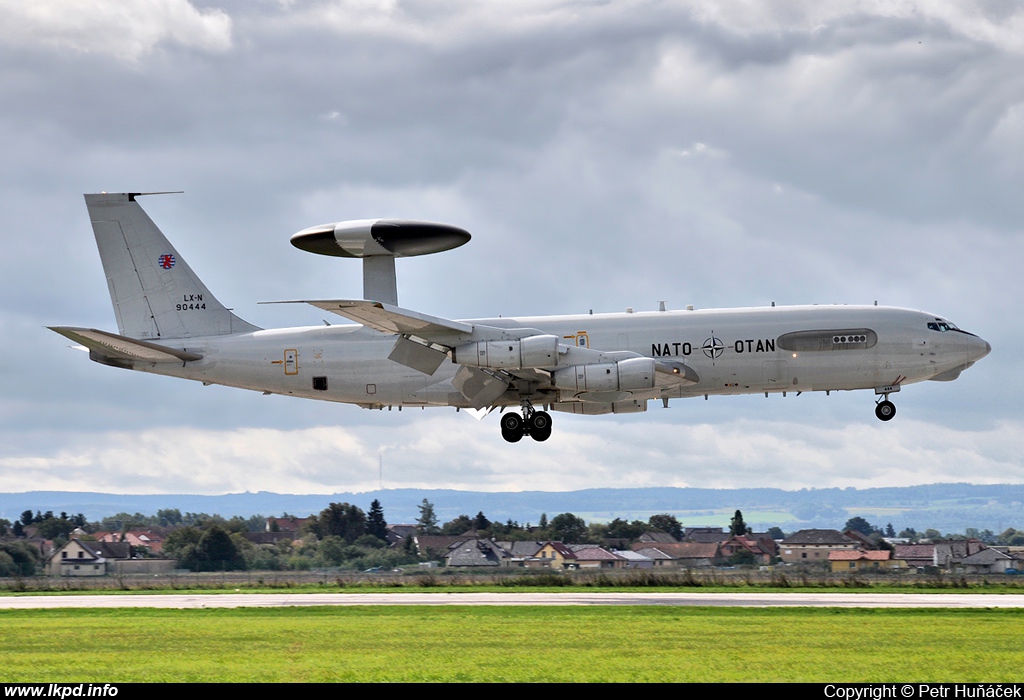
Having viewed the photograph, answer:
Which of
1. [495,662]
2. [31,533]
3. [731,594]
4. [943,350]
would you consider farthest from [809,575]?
[31,533]

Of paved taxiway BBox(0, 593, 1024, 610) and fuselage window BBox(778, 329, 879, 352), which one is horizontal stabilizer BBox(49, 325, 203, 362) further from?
fuselage window BBox(778, 329, 879, 352)

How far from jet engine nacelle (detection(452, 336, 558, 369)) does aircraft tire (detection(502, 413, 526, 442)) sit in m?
4.08

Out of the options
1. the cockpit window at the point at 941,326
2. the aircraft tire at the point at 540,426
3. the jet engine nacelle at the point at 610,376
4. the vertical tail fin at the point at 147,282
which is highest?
the vertical tail fin at the point at 147,282

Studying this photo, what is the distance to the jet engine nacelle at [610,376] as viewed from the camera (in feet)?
139

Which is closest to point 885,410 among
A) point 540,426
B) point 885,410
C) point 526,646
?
point 885,410

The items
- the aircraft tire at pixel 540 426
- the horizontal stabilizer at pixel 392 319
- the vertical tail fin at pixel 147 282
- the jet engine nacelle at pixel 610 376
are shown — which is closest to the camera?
the horizontal stabilizer at pixel 392 319

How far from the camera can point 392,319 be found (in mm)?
41625

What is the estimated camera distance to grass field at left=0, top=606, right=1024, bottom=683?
23.7m

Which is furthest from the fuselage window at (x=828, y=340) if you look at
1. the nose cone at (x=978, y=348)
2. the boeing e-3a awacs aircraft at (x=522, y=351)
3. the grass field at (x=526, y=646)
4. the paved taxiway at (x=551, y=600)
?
the grass field at (x=526, y=646)

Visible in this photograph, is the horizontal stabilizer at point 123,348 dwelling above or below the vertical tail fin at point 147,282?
below

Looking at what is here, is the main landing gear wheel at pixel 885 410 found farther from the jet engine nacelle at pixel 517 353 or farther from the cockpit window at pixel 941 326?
the jet engine nacelle at pixel 517 353

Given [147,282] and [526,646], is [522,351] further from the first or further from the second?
[147,282]

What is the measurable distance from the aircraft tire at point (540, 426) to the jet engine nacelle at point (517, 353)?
4.01 m

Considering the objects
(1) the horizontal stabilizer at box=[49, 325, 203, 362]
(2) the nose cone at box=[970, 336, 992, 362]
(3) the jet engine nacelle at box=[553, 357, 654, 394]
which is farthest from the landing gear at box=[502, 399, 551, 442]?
(2) the nose cone at box=[970, 336, 992, 362]
